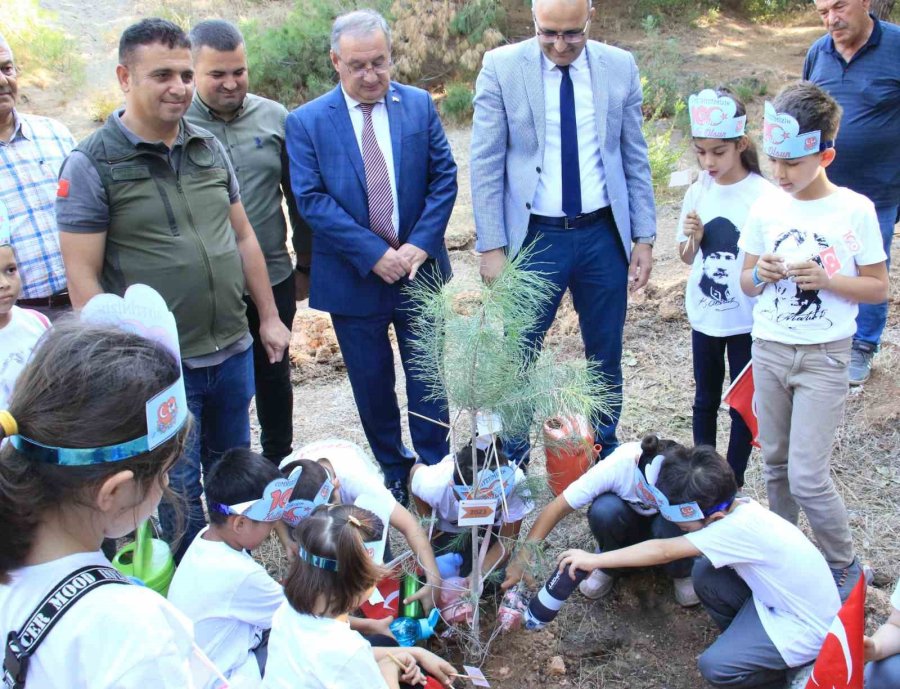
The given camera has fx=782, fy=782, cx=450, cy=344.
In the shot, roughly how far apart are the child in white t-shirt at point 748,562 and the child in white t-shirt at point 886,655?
0.66 feet

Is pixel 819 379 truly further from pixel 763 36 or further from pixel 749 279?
pixel 763 36

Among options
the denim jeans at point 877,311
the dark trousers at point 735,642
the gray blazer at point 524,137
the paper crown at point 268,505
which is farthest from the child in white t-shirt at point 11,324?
the denim jeans at point 877,311

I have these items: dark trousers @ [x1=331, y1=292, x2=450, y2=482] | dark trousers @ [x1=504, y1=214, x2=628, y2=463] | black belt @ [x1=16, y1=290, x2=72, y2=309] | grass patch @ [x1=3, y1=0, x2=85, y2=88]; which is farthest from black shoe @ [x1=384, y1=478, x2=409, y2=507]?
grass patch @ [x1=3, y1=0, x2=85, y2=88]

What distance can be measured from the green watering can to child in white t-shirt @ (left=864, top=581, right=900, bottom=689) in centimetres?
219

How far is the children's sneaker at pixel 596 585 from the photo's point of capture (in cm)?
304

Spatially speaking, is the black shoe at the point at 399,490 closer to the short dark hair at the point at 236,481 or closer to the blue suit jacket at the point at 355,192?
the blue suit jacket at the point at 355,192

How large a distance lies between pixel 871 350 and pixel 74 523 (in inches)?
161

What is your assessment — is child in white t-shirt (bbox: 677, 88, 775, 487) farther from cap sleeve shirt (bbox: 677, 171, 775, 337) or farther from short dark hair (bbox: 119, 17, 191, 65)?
short dark hair (bbox: 119, 17, 191, 65)

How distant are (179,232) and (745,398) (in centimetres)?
230

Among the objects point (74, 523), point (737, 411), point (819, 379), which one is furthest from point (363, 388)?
point (74, 523)

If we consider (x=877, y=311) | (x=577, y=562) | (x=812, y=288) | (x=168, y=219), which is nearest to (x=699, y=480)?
(x=577, y=562)

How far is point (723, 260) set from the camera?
3.24m

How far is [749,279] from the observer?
295cm

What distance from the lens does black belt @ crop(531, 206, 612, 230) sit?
342 centimetres
